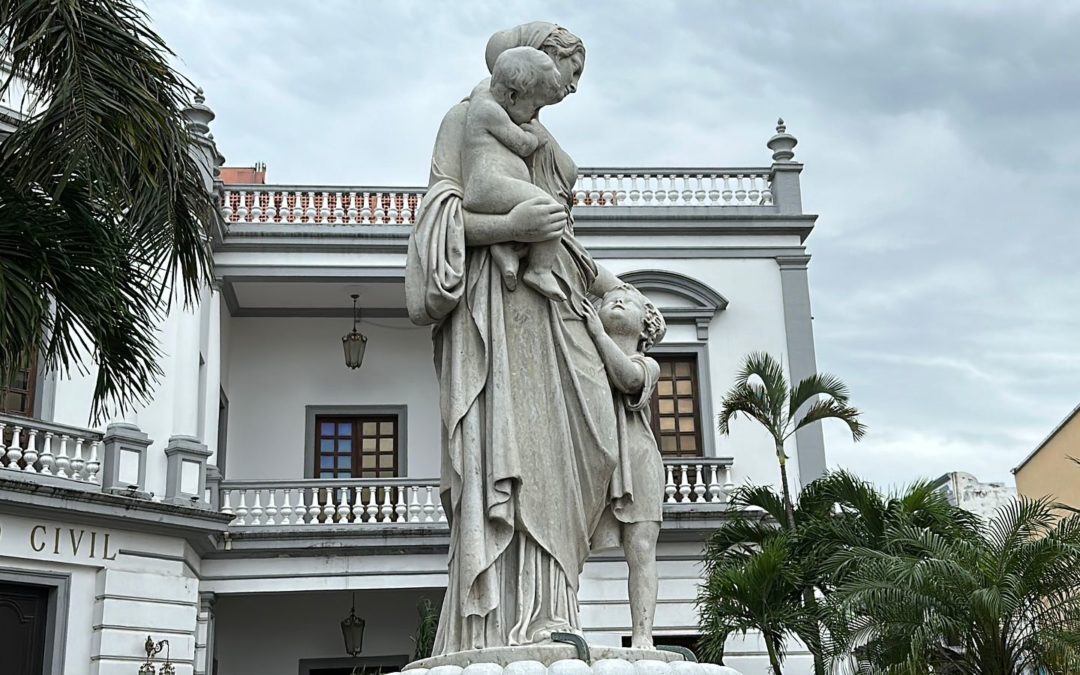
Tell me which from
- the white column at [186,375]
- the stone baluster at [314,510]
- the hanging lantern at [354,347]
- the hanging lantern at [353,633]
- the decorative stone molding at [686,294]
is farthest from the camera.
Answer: the hanging lantern at [354,347]

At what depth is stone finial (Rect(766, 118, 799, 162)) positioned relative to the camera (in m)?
20.4

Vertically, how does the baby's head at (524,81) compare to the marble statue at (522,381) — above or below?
above

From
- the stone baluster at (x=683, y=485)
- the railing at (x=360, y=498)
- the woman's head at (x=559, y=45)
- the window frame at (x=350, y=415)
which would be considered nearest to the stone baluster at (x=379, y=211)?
the window frame at (x=350, y=415)

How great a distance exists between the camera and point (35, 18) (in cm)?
780

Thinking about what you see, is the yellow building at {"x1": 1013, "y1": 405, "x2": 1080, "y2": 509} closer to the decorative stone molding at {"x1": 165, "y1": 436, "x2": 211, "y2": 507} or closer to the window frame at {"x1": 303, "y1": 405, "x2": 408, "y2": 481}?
the window frame at {"x1": 303, "y1": 405, "x2": 408, "y2": 481}

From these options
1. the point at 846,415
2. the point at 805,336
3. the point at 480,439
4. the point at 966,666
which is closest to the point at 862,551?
the point at 966,666

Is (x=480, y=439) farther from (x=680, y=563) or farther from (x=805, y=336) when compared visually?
(x=805, y=336)

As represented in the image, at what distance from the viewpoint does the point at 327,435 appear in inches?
808

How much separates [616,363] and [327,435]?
16975 mm

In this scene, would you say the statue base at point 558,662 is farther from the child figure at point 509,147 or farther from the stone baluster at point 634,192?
the stone baluster at point 634,192

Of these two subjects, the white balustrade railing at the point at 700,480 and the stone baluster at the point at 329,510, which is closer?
the stone baluster at the point at 329,510

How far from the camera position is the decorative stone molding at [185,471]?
52.7 ft

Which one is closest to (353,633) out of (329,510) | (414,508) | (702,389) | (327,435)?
(329,510)

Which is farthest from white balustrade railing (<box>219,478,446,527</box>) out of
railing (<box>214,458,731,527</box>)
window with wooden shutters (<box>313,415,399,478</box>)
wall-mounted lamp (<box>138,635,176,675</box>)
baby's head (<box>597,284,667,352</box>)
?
baby's head (<box>597,284,667,352</box>)
